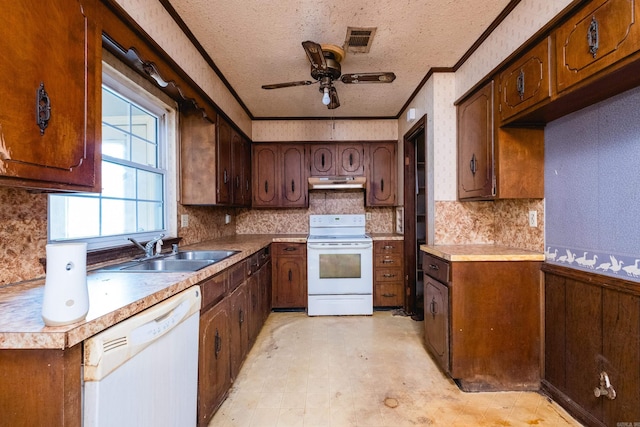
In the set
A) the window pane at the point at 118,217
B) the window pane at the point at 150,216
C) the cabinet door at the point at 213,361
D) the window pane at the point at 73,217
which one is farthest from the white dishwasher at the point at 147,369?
the window pane at the point at 150,216

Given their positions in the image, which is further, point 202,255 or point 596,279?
point 202,255

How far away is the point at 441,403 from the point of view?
192cm

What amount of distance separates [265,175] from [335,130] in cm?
115

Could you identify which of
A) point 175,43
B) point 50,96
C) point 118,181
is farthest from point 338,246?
point 50,96

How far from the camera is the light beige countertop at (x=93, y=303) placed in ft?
2.63

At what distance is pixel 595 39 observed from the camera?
1317mm

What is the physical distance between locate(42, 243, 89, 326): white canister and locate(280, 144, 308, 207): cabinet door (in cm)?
330

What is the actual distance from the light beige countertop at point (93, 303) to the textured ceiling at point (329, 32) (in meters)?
1.66

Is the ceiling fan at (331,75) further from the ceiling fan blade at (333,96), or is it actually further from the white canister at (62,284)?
the white canister at (62,284)

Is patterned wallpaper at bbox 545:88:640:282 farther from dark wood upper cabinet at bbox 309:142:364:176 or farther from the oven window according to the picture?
dark wood upper cabinet at bbox 309:142:364:176

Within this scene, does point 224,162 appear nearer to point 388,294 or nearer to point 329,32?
point 329,32

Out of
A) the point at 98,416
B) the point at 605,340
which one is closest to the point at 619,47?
the point at 605,340

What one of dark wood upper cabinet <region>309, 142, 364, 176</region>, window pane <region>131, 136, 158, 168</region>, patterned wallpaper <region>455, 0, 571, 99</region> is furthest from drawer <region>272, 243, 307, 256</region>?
patterned wallpaper <region>455, 0, 571, 99</region>

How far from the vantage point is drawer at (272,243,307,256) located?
12.1 feet
